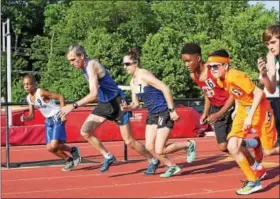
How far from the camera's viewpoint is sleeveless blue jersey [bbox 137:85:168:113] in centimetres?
831

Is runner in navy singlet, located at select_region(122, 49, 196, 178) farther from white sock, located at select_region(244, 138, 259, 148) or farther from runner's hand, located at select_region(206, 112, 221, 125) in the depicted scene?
white sock, located at select_region(244, 138, 259, 148)

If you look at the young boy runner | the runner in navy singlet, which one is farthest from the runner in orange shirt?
the young boy runner

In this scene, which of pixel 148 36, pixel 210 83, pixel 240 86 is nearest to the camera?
pixel 240 86

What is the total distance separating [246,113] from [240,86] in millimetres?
341

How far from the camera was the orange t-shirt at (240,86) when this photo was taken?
6520 mm

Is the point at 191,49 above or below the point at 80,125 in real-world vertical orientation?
above

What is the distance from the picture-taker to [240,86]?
21.5 feet

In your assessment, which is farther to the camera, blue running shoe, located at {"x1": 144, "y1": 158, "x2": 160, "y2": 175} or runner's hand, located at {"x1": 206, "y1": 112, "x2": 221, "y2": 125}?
blue running shoe, located at {"x1": 144, "y1": 158, "x2": 160, "y2": 175}

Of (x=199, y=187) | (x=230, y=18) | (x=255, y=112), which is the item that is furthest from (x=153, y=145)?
A: (x=230, y=18)

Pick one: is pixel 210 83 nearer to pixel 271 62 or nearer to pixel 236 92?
pixel 236 92

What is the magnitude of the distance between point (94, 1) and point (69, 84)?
9349 mm

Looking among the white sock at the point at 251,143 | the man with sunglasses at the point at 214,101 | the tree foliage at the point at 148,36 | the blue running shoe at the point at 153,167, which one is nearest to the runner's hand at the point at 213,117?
the man with sunglasses at the point at 214,101

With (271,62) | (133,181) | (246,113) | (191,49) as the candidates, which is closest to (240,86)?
(246,113)

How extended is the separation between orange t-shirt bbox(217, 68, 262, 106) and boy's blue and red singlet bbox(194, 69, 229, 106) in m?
0.78
